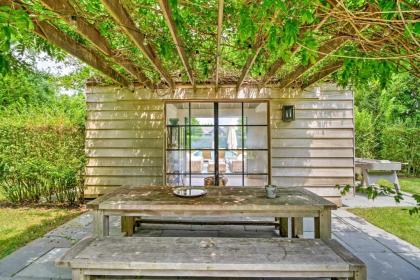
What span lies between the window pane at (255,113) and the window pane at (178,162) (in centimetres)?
136

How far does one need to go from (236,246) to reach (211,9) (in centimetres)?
198

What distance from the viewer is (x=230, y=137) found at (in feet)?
18.0

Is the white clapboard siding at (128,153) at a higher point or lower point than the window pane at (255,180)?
higher

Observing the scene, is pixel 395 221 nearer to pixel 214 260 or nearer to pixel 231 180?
pixel 231 180

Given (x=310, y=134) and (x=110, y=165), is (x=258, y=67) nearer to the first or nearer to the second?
(x=310, y=134)

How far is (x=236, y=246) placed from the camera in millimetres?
2123

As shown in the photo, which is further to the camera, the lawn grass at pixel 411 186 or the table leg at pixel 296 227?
the lawn grass at pixel 411 186

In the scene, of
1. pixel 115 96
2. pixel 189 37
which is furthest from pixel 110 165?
pixel 189 37

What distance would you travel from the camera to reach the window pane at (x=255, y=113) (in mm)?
5500

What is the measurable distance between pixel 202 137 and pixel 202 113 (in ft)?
1.53

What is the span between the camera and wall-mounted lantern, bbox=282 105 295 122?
17.2 feet

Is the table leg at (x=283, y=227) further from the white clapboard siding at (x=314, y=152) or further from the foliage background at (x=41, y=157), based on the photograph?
the foliage background at (x=41, y=157)

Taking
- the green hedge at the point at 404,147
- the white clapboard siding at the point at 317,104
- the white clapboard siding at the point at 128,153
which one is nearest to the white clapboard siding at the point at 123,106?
the white clapboard siding at the point at 128,153

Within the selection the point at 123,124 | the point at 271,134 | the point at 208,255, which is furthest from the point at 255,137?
the point at 208,255
